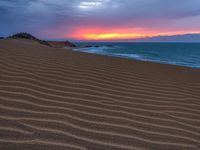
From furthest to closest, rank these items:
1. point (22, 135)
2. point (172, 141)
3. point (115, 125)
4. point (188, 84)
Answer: point (188, 84) → point (115, 125) → point (172, 141) → point (22, 135)

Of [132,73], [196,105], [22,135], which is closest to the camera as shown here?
[22,135]

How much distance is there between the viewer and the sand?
2182 millimetres

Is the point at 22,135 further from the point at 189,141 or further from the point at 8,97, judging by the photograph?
the point at 189,141

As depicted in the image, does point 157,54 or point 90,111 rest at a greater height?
point 90,111

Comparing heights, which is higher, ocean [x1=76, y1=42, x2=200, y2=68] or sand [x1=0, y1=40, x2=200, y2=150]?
→ sand [x1=0, y1=40, x2=200, y2=150]

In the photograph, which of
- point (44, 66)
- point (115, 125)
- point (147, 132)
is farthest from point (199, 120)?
point (44, 66)

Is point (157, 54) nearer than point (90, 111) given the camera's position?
No

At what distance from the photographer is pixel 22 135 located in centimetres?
213

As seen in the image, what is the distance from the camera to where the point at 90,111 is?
2.76 meters

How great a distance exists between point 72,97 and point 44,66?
1.49 metres

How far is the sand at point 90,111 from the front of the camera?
7.16 feet

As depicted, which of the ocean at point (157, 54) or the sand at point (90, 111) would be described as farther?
the ocean at point (157, 54)

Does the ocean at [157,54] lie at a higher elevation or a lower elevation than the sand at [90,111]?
lower

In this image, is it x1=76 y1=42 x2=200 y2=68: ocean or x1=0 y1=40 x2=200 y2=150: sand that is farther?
x1=76 y1=42 x2=200 y2=68: ocean
